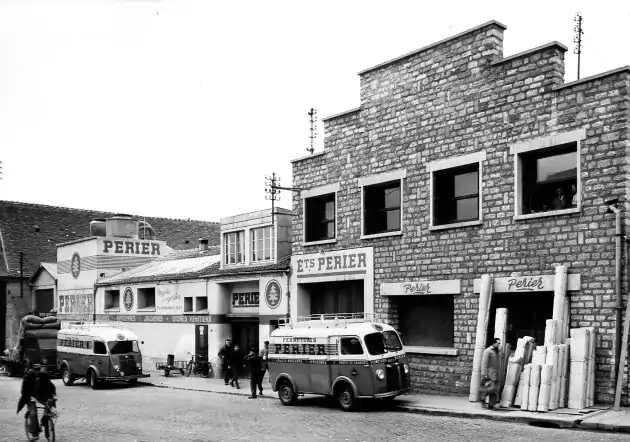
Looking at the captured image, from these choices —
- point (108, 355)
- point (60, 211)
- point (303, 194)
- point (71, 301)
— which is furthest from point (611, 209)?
point (60, 211)

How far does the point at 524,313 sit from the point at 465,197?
3.62m

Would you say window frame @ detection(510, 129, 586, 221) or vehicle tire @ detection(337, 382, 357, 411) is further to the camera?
vehicle tire @ detection(337, 382, 357, 411)

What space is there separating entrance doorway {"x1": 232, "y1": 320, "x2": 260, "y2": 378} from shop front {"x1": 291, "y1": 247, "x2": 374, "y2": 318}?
3.66 meters

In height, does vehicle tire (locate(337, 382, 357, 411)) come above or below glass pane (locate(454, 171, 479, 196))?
below

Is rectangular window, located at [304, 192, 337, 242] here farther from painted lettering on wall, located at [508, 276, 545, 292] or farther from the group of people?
painted lettering on wall, located at [508, 276, 545, 292]

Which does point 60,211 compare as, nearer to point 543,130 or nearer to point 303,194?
point 303,194

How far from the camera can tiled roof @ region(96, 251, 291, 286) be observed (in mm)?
26925

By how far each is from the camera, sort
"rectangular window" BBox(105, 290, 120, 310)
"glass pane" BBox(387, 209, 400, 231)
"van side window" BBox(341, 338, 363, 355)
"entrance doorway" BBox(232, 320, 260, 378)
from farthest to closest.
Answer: "rectangular window" BBox(105, 290, 120, 310) → "entrance doorway" BBox(232, 320, 260, 378) → "glass pane" BBox(387, 209, 400, 231) → "van side window" BBox(341, 338, 363, 355)

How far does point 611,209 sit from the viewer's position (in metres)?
16.3

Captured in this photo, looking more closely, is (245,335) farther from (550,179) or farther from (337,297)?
(550,179)

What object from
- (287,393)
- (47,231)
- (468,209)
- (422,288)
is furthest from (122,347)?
(47,231)

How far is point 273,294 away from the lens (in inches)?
1033

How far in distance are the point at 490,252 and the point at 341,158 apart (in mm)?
6530

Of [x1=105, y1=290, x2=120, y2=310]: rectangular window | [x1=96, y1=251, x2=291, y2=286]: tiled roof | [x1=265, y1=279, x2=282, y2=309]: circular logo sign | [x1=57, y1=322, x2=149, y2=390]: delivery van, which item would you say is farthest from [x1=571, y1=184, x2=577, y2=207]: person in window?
[x1=105, y1=290, x2=120, y2=310]: rectangular window
